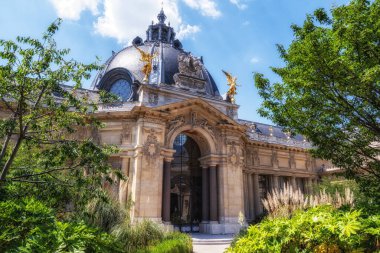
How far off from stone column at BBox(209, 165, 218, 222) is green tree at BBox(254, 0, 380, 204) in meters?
12.9

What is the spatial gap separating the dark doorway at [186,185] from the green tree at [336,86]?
14330 millimetres

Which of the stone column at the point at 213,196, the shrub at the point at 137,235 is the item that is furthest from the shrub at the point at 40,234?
the stone column at the point at 213,196

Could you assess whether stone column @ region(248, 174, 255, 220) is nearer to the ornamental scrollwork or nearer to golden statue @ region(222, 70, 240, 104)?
the ornamental scrollwork

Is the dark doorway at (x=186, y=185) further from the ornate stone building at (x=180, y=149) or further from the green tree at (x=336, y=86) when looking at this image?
the green tree at (x=336, y=86)

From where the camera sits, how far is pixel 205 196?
24.8 metres

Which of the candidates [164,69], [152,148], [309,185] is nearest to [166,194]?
[152,148]

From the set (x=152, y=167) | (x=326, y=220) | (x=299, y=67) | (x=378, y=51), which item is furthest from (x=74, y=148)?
(x=152, y=167)

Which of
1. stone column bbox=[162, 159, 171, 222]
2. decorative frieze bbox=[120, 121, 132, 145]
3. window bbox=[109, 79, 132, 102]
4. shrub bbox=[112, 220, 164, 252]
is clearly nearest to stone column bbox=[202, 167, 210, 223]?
stone column bbox=[162, 159, 171, 222]

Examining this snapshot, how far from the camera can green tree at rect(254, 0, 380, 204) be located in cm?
909

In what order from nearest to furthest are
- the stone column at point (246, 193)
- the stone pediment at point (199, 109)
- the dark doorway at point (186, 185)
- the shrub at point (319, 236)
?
1. the shrub at point (319, 236)
2. the stone pediment at point (199, 109)
3. the dark doorway at point (186, 185)
4. the stone column at point (246, 193)

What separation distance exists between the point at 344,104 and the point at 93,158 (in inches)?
353

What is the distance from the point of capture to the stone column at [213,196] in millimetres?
23625

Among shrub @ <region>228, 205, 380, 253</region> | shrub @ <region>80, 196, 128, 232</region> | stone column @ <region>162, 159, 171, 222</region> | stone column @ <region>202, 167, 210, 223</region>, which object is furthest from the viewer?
stone column @ <region>202, 167, 210, 223</region>

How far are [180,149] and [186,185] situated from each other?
330 centimetres
